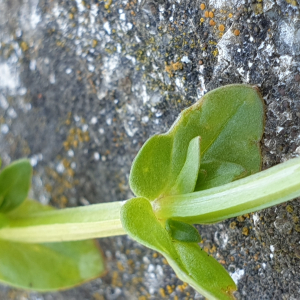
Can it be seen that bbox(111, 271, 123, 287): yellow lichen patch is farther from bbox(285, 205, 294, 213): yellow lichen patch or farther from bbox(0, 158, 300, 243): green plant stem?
bbox(285, 205, 294, 213): yellow lichen patch

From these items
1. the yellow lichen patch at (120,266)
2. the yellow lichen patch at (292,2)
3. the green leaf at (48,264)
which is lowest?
the yellow lichen patch at (120,266)

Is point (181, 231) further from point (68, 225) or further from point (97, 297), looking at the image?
point (97, 297)

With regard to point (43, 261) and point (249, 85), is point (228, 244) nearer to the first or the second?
point (249, 85)

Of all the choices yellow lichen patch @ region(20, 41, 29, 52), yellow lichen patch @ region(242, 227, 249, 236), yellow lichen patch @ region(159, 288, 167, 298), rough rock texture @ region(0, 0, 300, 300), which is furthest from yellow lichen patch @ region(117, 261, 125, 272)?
yellow lichen patch @ region(20, 41, 29, 52)

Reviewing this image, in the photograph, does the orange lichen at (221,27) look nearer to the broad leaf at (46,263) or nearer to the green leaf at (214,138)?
the green leaf at (214,138)

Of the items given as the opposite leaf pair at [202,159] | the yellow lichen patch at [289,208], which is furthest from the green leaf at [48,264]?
the yellow lichen patch at [289,208]

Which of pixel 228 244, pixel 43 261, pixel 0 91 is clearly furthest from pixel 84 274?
pixel 0 91

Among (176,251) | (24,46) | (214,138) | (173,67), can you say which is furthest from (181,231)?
(24,46)
